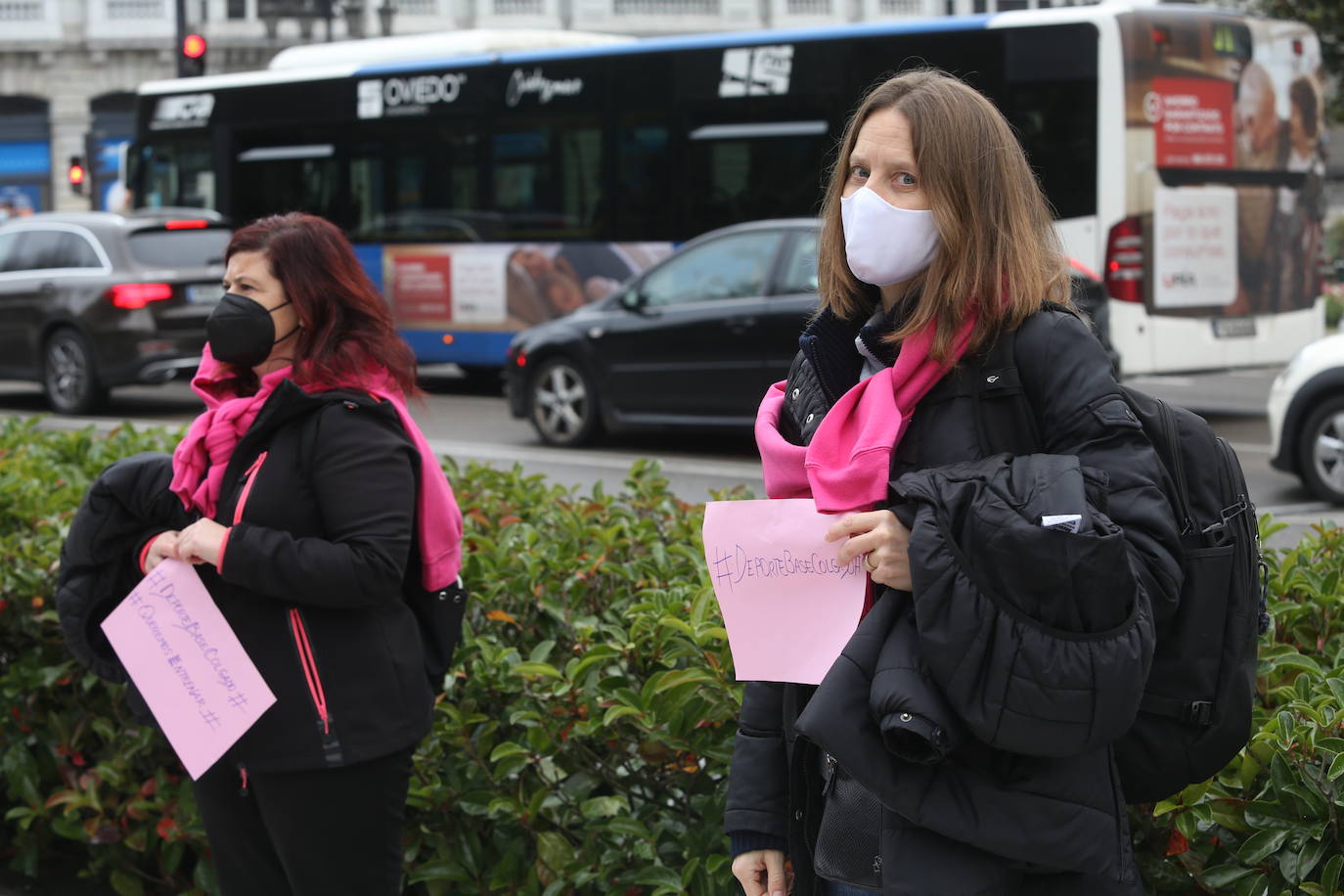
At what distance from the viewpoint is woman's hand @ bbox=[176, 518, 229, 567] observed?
2.73 m

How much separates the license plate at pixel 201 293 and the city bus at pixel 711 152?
2.53 metres

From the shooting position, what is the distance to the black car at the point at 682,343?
10.7 metres

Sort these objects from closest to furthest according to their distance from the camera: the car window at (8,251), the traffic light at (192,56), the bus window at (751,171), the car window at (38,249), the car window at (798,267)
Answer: the car window at (798,267) → the bus window at (751,171) → the car window at (38,249) → the car window at (8,251) → the traffic light at (192,56)

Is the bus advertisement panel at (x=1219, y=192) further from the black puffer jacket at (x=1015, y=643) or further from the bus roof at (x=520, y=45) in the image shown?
the black puffer jacket at (x=1015, y=643)

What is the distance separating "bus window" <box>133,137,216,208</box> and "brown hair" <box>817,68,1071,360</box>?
16.8 meters

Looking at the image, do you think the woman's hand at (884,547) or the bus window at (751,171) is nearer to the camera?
the woman's hand at (884,547)

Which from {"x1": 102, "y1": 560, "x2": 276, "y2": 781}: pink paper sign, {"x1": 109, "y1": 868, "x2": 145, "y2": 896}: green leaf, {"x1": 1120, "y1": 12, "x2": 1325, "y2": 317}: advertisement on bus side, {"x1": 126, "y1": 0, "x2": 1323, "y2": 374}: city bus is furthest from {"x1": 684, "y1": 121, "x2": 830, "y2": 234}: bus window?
{"x1": 102, "y1": 560, "x2": 276, "y2": 781}: pink paper sign

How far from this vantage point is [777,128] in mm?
13406

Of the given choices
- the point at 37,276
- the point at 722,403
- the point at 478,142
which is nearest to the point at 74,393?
the point at 37,276

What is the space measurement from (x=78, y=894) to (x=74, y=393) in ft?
34.9

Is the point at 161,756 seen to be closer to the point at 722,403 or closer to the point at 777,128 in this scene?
the point at 722,403

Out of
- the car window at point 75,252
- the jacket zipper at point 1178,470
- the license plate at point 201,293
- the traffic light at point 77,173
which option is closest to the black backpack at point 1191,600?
the jacket zipper at point 1178,470

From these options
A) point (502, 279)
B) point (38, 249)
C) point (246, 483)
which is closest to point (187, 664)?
point (246, 483)

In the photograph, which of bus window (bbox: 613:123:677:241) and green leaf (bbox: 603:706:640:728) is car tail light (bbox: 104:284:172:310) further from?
green leaf (bbox: 603:706:640:728)
